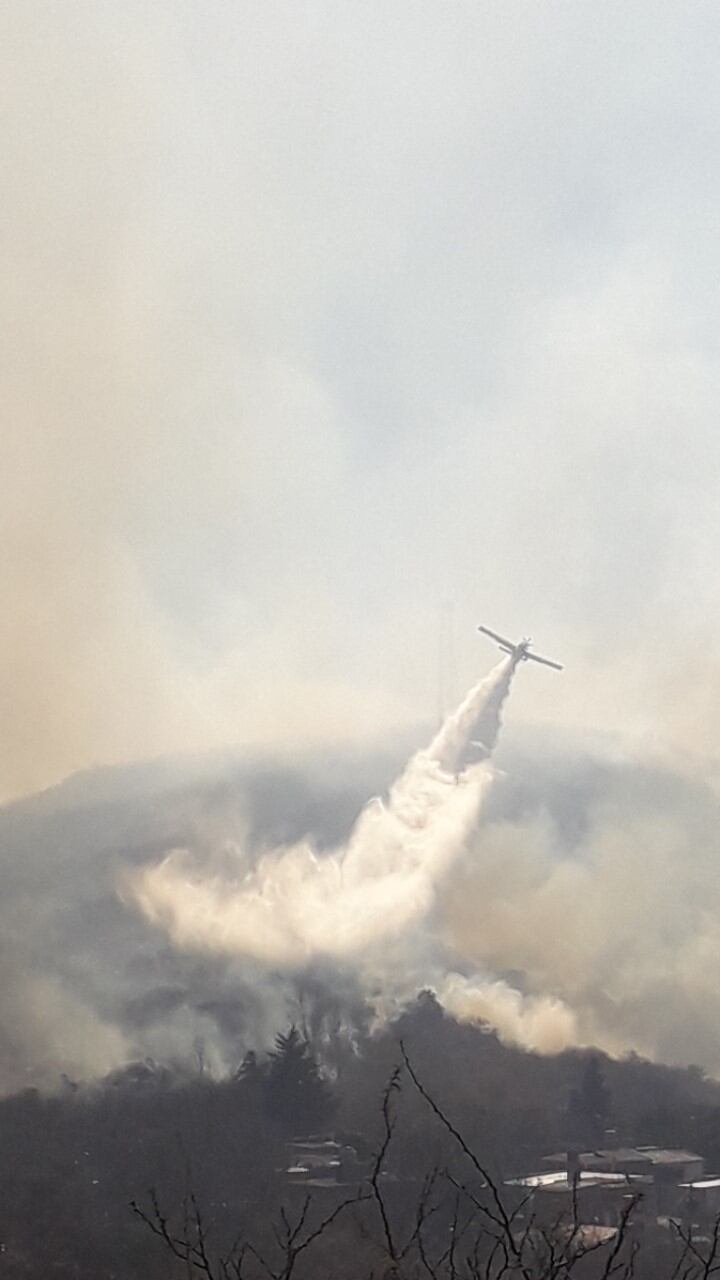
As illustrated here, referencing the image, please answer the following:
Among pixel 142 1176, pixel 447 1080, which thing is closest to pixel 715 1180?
pixel 447 1080

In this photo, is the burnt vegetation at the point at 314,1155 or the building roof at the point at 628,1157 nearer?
the burnt vegetation at the point at 314,1155

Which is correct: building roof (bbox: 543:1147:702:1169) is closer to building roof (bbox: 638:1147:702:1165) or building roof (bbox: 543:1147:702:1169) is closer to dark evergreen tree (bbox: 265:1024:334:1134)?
building roof (bbox: 638:1147:702:1165)

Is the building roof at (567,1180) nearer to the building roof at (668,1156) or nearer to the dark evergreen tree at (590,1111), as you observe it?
the building roof at (668,1156)

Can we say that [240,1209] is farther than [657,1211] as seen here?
No

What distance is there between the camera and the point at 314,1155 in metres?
68.4

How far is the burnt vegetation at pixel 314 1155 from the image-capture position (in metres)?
57.3

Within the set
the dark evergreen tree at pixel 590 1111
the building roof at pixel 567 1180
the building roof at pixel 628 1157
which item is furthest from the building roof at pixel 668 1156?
the dark evergreen tree at pixel 590 1111

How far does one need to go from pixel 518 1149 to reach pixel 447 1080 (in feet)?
20.1

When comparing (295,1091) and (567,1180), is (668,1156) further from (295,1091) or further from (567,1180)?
(295,1091)

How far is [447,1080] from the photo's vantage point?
76.6 m

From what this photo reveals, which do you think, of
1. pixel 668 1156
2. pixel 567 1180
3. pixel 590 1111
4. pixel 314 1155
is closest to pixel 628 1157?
pixel 668 1156

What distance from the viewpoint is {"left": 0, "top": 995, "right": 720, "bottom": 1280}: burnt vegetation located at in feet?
188

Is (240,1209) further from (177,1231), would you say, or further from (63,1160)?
(63,1160)

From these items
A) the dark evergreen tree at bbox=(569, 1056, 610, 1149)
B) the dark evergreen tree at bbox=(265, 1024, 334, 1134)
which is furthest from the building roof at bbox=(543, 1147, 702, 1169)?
the dark evergreen tree at bbox=(265, 1024, 334, 1134)
